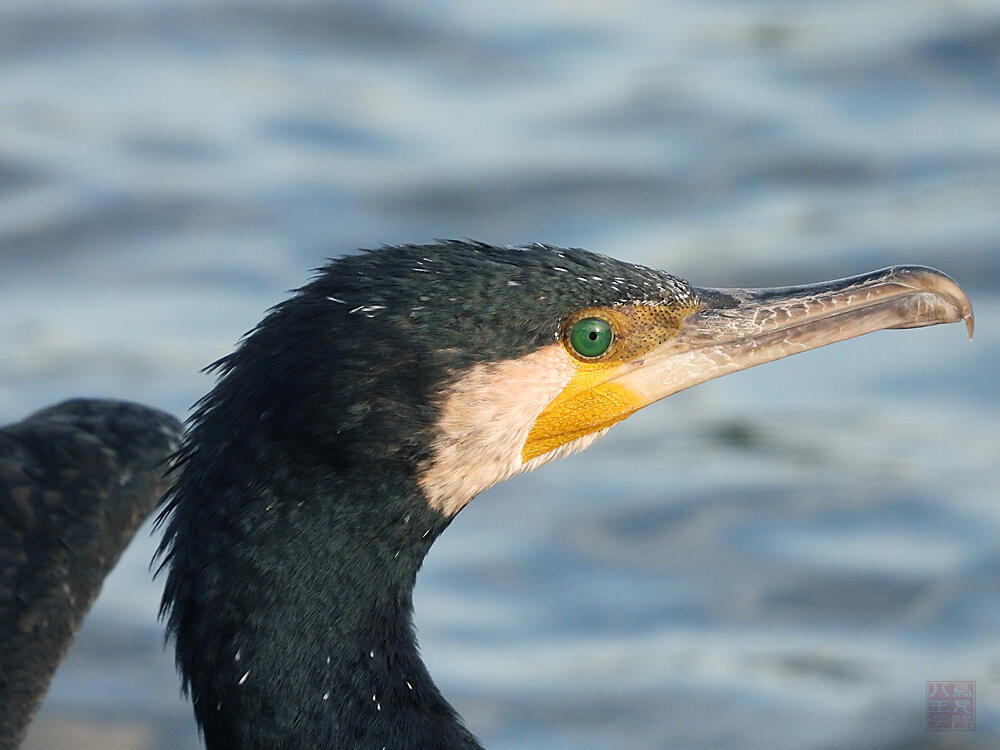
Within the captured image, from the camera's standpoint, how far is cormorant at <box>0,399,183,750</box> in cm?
526

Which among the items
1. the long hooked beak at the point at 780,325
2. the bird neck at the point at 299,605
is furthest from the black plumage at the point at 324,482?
the long hooked beak at the point at 780,325

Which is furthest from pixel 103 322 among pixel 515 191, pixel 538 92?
pixel 538 92

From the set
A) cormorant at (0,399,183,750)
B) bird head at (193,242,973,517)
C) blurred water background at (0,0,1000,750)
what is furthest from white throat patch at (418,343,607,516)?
blurred water background at (0,0,1000,750)

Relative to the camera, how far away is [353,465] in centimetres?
388

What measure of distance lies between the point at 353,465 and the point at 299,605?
316mm

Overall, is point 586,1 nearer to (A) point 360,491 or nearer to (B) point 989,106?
(B) point 989,106

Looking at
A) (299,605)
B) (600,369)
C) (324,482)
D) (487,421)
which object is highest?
(600,369)

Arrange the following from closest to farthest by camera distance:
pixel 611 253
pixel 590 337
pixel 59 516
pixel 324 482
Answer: pixel 324 482 < pixel 590 337 < pixel 59 516 < pixel 611 253

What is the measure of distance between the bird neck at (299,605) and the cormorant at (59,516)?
1.36m

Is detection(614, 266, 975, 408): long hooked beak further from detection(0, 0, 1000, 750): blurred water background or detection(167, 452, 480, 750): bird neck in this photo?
detection(0, 0, 1000, 750): blurred water background

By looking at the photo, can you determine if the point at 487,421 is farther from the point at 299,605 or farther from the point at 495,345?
the point at 299,605

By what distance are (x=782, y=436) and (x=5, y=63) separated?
207 inches

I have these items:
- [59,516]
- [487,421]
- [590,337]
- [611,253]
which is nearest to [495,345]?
[487,421]

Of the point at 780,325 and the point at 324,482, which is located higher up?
the point at 780,325
